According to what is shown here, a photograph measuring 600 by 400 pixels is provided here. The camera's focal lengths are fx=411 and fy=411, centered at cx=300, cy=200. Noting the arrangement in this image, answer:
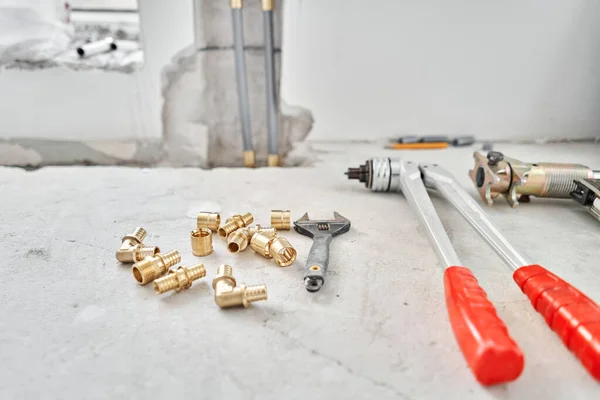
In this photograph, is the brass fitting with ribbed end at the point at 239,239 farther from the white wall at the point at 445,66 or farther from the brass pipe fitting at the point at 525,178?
the white wall at the point at 445,66

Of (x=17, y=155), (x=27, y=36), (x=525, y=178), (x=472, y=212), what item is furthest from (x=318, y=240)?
(x=27, y=36)

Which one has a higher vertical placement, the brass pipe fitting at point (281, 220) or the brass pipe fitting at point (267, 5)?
the brass pipe fitting at point (267, 5)

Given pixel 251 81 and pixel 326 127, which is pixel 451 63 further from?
pixel 251 81

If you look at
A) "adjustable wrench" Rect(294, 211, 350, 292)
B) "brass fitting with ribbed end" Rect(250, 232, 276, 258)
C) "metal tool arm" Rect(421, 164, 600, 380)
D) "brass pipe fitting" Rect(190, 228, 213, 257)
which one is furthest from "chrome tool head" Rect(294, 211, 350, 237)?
"metal tool arm" Rect(421, 164, 600, 380)

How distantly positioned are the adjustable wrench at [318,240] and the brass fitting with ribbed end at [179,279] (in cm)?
20

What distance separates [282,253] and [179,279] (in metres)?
0.21

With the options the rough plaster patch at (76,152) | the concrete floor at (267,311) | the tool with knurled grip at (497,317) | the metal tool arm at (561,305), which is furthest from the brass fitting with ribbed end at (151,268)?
the rough plaster patch at (76,152)

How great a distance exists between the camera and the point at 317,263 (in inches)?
31.7

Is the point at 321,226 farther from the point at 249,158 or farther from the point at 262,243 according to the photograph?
the point at 249,158

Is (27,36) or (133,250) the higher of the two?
(27,36)

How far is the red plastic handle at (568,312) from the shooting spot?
1.81 ft

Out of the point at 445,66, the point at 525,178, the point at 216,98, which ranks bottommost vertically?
the point at 525,178

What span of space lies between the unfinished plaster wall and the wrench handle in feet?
2.86

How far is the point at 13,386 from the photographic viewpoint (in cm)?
56
